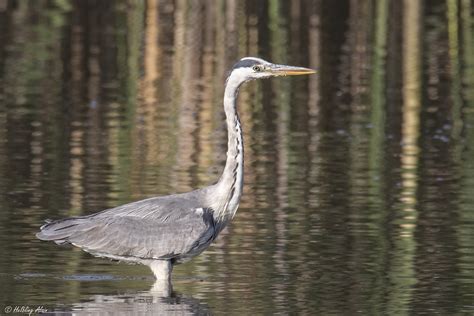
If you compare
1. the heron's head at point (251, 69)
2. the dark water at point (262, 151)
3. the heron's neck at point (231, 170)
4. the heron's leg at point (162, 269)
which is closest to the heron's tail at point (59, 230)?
the dark water at point (262, 151)

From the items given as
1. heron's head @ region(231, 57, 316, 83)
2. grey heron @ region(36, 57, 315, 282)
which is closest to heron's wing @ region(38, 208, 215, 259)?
grey heron @ region(36, 57, 315, 282)

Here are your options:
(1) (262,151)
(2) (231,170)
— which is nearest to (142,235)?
(2) (231,170)

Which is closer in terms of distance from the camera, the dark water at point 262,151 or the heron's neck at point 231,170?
the dark water at point 262,151

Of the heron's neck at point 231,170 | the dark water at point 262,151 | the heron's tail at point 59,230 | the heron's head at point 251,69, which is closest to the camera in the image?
the heron's tail at point 59,230

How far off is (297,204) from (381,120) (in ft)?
17.8

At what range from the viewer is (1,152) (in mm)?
17781

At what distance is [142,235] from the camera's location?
11961mm

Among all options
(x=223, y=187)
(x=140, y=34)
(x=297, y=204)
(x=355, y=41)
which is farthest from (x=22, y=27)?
(x=223, y=187)

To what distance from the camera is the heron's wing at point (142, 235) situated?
11875 millimetres

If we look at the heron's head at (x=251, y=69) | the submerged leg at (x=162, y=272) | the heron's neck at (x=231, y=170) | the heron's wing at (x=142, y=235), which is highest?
the heron's head at (x=251, y=69)

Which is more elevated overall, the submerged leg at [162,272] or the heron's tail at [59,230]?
the heron's tail at [59,230]

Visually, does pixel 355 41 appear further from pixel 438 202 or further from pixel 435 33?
pixel 438 202

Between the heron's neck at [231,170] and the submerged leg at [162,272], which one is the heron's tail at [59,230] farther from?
the heron's neck at [231,170]

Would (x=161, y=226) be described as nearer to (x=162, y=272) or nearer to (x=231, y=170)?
(x=162, y=272)
